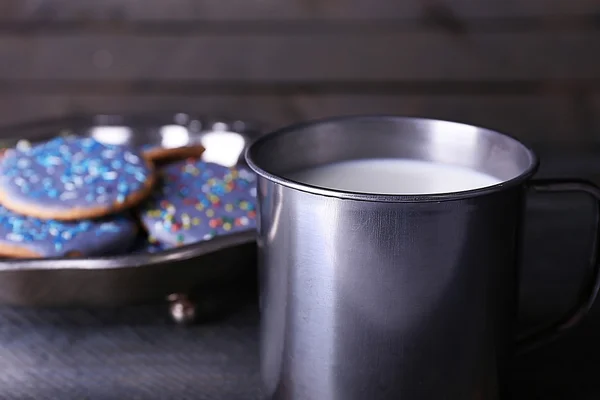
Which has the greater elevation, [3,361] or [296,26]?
[296,26]

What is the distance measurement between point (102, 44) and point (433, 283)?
1020 mm

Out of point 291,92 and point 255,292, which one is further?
point 291,92

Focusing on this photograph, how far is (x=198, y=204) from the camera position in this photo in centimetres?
73

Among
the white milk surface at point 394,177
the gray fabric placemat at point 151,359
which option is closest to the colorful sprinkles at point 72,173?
the gray fabric placemat at point 151,359

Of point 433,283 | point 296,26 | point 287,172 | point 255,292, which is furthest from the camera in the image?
point 296,26

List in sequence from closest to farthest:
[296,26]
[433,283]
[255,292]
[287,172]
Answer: [433,283] < [287,172] < [255,292] < [296,26]

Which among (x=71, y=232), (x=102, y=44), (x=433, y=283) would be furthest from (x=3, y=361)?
(x=102, y=44)

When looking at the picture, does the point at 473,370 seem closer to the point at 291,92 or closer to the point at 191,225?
the point at 191,225

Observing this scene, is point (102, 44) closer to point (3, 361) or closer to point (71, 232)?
point (71, 232)

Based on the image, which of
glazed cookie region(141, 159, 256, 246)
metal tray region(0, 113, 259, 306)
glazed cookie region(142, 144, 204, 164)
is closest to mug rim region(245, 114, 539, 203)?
metal tray region(0, 113, 259, 306)

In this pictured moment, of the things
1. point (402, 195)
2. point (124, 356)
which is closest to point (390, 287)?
point (402, 195)

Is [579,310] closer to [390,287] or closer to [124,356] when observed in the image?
[390,287]

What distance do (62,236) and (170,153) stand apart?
0.77ft

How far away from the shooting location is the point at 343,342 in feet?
1.29
